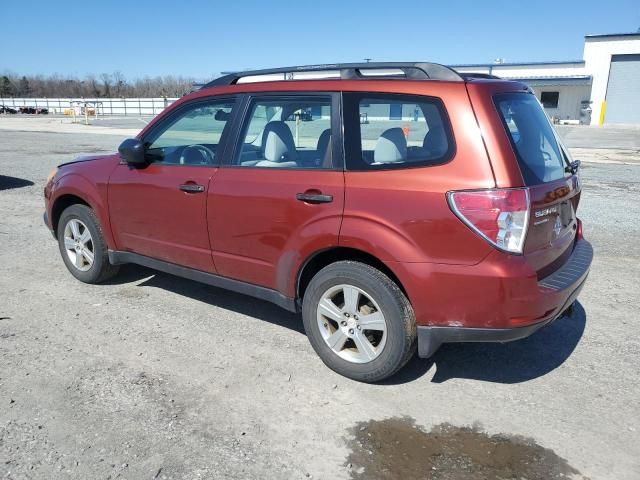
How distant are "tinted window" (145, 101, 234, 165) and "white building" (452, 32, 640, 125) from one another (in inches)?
1655

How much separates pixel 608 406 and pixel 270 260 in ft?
7.50

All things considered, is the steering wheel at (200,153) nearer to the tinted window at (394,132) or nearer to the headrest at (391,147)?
the tinted window at (394,132)

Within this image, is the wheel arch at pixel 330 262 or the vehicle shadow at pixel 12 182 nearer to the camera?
the wheel arch at pixel 330 262

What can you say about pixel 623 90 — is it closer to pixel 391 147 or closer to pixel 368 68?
pixel 368 68

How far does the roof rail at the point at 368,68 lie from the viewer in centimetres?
326

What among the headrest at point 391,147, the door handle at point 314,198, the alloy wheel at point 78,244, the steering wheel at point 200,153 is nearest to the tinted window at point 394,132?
the headrest at point 391,147

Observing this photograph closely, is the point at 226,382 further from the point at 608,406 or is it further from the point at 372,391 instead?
the point at 608,406

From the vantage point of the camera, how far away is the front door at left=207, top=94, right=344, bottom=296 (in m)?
3.45

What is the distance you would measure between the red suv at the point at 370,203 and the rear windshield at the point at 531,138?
1cm

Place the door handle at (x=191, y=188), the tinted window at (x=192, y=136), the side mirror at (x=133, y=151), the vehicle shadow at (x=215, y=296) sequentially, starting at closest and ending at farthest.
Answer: the door handle at (x=191, y=188) < the tinted window at (x=192, y=136) < the side mirror at (x=133, y=151) < the vehicle shadow at (x=215, y=296)

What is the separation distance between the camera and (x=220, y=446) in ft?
9.39

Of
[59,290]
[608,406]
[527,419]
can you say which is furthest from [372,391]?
[59,290]

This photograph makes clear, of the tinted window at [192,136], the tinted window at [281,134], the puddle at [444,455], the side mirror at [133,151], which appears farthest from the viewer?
the side mirror at [133,151]

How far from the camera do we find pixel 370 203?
3229 millimetres
